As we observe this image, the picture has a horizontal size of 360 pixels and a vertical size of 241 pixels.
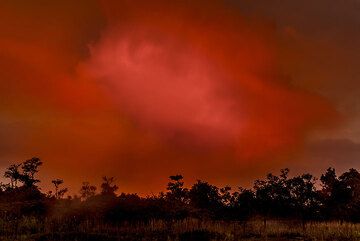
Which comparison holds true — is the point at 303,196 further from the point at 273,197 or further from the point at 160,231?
the point at 160,231

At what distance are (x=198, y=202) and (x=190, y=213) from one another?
31339mm

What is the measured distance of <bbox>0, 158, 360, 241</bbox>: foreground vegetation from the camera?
2103 inches

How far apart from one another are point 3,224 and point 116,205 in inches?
679

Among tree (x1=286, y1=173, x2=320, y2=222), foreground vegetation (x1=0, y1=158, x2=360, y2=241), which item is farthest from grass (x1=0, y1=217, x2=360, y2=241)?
tree (x1=286, y1=173, x2=320, y2=222)

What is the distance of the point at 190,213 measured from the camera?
7100 centimetres

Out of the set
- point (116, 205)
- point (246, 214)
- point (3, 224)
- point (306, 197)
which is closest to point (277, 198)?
point (306, 197)

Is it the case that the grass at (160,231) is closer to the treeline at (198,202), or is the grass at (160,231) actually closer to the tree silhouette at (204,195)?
the treeline at (198,202)

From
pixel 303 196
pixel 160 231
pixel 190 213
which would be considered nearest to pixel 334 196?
pixel 303 196

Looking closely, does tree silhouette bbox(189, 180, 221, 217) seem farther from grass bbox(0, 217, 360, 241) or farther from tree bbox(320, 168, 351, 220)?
grass bbox(0, 217, 360, 241)

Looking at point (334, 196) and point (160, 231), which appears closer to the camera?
point (160, 231)

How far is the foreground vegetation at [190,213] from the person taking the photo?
175 feet

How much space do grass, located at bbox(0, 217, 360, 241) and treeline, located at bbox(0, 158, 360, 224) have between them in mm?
4047

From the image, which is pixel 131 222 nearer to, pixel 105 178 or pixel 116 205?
pixel 116 205

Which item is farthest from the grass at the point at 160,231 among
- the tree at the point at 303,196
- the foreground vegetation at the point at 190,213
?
the tree at the point at 303,196
